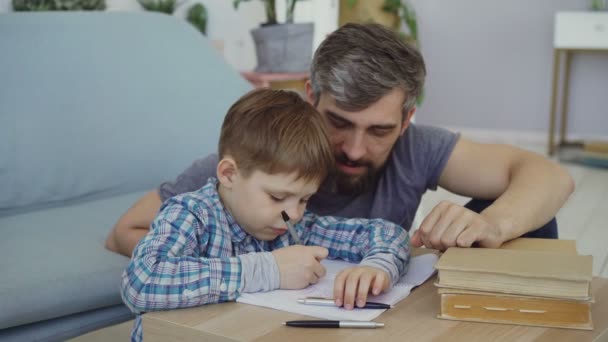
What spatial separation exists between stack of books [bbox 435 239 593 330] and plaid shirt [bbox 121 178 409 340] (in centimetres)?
18

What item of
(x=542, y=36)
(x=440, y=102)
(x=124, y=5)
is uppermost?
(x=124, y=5)

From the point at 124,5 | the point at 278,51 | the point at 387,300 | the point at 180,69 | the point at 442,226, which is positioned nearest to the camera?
the point at 387,300

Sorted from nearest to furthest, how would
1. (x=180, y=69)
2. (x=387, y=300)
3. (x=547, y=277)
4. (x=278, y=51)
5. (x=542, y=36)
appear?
1. (x=547, y=277)
2. (x=387, y=300)
3. (x=180, y=69)
4. (x=278, y=51)
5. (x=542, y=36)

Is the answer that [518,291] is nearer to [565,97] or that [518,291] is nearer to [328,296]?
[328,296]

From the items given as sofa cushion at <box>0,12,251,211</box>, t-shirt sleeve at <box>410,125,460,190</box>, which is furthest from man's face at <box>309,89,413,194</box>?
sofa cushion at <box>0,12,251,211</box>

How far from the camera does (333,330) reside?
3.42 ft

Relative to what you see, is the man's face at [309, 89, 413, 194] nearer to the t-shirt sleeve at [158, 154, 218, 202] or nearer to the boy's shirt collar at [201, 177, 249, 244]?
the t-shirt sleeve at [158, 154, 218, 202]

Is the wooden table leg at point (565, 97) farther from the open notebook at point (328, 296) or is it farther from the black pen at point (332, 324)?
the black pen at point (332, 324)

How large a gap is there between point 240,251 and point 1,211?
101 cm

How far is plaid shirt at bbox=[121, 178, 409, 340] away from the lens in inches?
43.9

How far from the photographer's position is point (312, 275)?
1.18 m

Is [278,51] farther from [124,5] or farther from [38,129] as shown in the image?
[38,129]

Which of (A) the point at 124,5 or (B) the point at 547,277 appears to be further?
(A) the point at 124,5

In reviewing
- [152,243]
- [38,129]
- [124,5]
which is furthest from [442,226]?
[124,5]
